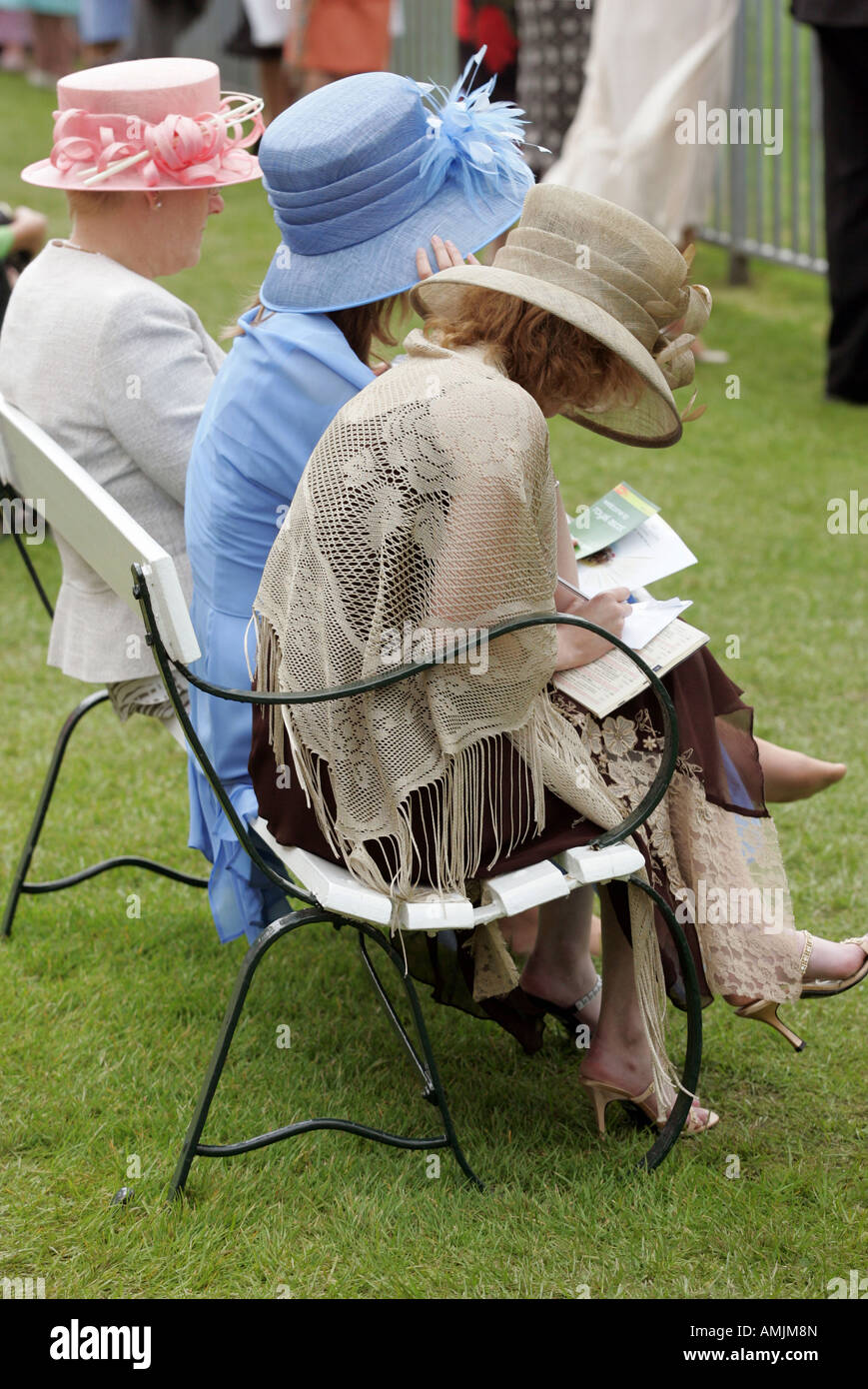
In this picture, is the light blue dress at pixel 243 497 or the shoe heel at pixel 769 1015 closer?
the light blue dress at pixel 243 497

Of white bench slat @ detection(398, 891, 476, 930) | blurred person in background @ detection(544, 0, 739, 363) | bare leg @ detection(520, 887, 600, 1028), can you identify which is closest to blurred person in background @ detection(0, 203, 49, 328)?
blurred person in background @ detection(544, 0, 739, 363)

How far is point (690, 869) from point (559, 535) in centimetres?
54

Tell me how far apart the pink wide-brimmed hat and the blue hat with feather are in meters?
0.38

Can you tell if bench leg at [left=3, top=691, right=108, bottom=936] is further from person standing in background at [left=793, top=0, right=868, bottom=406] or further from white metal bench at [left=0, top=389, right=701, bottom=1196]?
person standing in background at [left=793, top=0, right=868, bottom=406]

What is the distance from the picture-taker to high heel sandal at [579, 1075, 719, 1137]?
2.48m

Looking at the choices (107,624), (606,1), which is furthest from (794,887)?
(606,1)

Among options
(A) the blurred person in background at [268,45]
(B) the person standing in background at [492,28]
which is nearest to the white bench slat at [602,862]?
(B) the person standing in background at [492,28]

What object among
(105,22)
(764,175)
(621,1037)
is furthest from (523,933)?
(105,22)

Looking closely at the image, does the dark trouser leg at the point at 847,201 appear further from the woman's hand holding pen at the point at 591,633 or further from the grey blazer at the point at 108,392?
the woman's hand holding pen at the point at 591,633

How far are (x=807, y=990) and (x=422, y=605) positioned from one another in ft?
3.10

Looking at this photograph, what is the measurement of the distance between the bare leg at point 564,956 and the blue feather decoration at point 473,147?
3.76 ft

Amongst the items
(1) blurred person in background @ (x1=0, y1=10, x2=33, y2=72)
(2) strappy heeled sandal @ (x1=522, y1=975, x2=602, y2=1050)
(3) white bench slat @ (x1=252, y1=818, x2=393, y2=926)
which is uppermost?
(3) white bench slat @ (x1=252, y1=818, x2=393, y2=926)

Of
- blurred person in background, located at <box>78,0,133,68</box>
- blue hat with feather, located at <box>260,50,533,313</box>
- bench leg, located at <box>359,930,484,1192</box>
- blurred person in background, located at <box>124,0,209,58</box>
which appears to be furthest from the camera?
blurred person in background, located at <box>78,0,133,68</box>

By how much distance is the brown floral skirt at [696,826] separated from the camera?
2312 mm
